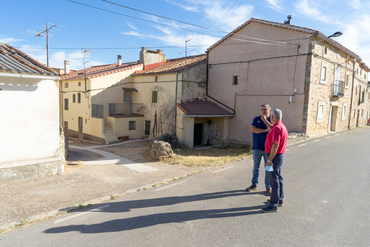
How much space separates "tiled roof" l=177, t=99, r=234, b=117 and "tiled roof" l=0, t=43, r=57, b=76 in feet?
31.0

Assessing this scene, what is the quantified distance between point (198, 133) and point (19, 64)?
12875 millimetres

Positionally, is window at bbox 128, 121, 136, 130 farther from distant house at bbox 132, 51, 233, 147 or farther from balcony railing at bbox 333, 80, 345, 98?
balcony railing at bbox 333, 80, 345, 98

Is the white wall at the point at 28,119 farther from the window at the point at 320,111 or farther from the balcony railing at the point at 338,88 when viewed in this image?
the balcony railing at the point at 338,88

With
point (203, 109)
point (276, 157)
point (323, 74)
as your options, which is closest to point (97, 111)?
point (203, 109)

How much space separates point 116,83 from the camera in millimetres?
20781

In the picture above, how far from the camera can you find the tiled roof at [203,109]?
16328mm

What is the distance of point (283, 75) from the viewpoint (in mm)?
14664

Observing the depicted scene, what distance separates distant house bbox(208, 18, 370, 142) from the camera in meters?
13.9

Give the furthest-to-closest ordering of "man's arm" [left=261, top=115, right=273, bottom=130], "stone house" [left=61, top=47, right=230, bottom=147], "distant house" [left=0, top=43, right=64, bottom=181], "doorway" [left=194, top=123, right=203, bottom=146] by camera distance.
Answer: "doorway" [left=194, top=123, right=203, bottom=146]
"stone house" [left=61, top=47, right=230, bottom=147]
"distant house" [left=0, top=43, right=64, bottom=181]
"man's arm" [left=261, top=115, right=273, bottom=130]

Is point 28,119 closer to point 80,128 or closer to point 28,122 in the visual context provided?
point 28,122

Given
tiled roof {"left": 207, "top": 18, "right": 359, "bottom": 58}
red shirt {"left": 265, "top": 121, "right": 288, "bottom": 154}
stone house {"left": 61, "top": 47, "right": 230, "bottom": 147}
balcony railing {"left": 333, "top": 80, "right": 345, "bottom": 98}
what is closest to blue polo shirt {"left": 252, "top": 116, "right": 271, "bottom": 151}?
red shirt {"left": 265, "top": 121, "right": 288, "bottom": 154}

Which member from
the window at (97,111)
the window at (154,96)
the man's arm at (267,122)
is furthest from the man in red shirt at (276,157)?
the window at (97,111)

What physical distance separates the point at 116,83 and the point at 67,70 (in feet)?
36.6

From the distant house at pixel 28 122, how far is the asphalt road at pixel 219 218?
3.14 metres
